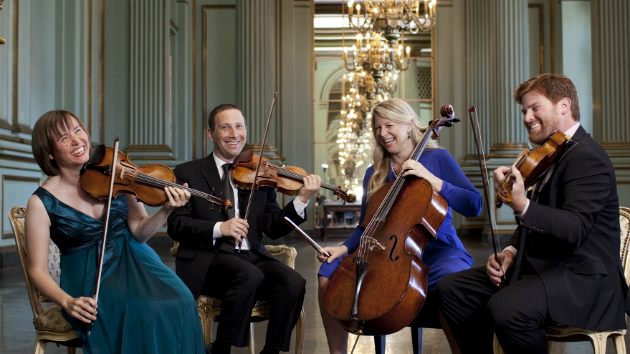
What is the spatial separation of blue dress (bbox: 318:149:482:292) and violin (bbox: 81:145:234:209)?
667 mm

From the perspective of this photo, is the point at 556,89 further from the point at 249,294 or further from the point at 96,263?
the point at 96,263

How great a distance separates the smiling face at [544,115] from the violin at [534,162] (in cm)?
6

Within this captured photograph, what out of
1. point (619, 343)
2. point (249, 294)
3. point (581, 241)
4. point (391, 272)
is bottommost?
point (619, 343)

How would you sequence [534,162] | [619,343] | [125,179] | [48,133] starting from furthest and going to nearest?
1. [125,179]
2. [48,133]
3. [619,343]
4. [534,162]

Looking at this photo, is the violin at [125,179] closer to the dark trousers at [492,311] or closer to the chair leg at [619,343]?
the dark trousers at [492,311]

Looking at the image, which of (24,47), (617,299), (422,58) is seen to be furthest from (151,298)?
(422,58)

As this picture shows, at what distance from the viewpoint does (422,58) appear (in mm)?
10250

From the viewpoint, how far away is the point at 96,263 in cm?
194

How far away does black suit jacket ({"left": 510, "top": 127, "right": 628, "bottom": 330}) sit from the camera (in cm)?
167

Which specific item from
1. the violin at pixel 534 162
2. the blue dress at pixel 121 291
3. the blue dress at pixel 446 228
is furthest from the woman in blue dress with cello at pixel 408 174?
the blue dress at pixel 121 291

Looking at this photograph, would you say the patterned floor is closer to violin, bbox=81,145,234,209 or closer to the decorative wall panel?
violin, bbox=81,145,234,209

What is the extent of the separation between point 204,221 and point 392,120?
843 mm

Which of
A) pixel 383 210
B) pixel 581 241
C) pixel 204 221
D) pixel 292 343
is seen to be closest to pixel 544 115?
pixel 581 241

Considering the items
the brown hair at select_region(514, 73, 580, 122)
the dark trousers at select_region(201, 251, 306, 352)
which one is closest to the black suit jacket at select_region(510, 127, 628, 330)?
the brown hair at select_region(514, 73, 580, 122)
